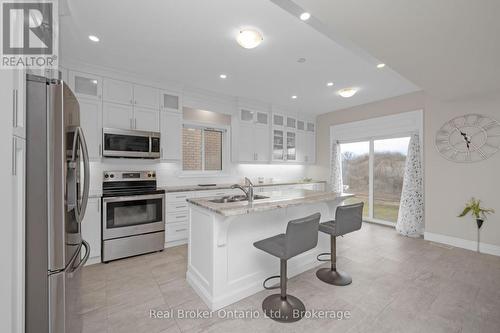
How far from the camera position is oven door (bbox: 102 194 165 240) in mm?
3064

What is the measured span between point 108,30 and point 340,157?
5.37m

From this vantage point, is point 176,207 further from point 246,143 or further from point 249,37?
point 249,37

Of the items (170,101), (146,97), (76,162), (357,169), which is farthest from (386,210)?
(76,162)

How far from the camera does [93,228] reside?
3000mm

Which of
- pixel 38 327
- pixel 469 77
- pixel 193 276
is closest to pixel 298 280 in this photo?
pixel 193 276

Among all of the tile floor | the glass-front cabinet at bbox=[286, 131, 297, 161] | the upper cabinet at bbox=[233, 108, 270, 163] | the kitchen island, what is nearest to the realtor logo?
the kitchen island

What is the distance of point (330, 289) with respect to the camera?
243cm

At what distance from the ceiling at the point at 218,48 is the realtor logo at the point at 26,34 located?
69 cm

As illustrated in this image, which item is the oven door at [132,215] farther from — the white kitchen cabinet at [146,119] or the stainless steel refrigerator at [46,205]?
the stainless steel refrigerator at [46,205]

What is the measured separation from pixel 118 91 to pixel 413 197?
565 centimetres

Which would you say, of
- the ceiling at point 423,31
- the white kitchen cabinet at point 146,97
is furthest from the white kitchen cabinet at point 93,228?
the ceiling at point 423,31

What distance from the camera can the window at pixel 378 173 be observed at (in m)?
4.75

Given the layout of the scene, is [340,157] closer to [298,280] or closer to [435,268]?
[435,268]

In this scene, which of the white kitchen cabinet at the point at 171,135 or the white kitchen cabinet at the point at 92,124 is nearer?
the white kitchen cabinet at the point at 92,124
